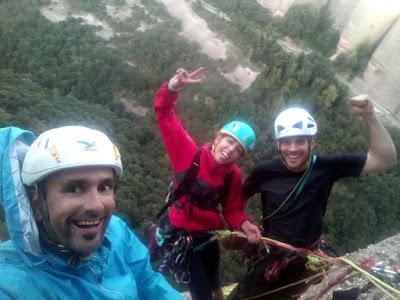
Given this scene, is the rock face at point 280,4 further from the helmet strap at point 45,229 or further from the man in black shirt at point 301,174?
the helmet strap at point 45,229

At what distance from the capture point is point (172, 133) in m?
3.51

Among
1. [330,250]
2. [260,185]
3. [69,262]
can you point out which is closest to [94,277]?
[69,262]

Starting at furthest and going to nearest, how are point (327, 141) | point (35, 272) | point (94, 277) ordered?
point (327, 141) < point (94, 277) < point (35, 272)

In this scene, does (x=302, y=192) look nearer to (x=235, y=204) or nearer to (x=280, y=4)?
(x=235, y=204)

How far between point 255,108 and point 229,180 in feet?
110

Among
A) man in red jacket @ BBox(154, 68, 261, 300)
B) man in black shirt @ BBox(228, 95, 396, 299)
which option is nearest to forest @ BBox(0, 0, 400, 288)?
man in red jacket @ BBox(154, 68, 261, 300)

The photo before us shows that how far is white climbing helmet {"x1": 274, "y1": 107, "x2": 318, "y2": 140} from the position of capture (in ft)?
11.2

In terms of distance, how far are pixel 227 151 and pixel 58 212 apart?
178 centimetres

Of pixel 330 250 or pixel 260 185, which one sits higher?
pixel 260 185

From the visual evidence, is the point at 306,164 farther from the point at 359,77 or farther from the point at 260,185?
the point at 359,77

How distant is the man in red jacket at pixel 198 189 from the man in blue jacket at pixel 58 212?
145cm

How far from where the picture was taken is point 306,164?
11.2 feet

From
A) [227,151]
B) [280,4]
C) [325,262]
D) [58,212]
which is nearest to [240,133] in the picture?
[227,151]

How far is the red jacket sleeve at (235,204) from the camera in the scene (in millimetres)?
3683
